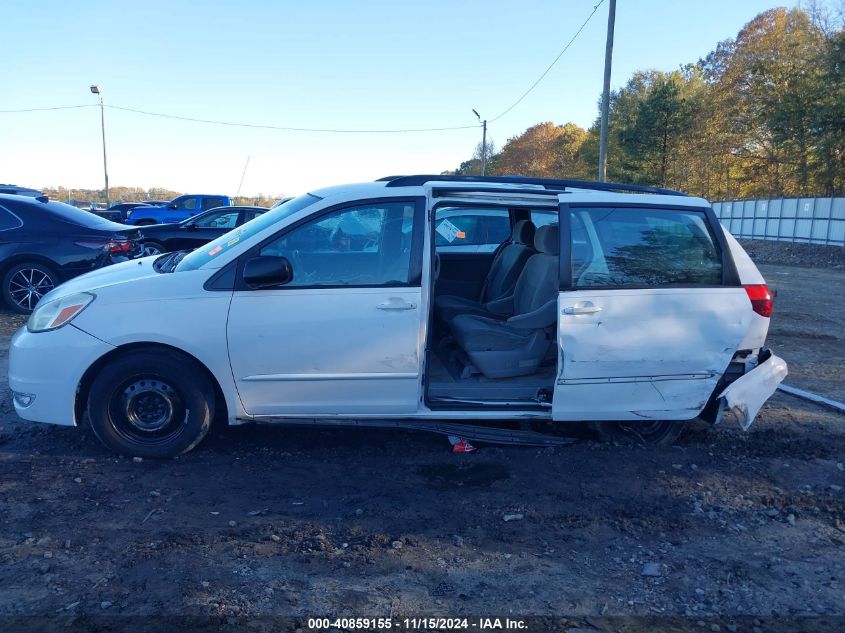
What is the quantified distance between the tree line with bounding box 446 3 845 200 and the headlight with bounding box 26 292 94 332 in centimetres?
2963

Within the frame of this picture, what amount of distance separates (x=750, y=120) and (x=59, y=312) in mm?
41547

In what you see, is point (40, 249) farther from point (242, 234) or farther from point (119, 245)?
point (242, 234)

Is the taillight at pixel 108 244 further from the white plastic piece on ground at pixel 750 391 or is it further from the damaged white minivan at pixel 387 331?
the white plastic piece on ground at pixel 750 391

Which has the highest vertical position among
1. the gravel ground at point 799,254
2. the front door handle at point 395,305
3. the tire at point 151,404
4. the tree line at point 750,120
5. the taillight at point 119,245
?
the tree line at point 750,120

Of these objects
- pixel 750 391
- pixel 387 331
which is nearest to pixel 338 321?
pixel 387 331

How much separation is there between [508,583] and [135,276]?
3.08 metres

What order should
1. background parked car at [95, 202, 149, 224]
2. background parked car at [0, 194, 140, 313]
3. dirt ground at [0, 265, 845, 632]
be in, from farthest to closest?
1. background parked car at [95, 202, 149, 224]
2. background parked car at [0, 194, 140, 313]
3. dirt ground at [0, 265, 845, 632]

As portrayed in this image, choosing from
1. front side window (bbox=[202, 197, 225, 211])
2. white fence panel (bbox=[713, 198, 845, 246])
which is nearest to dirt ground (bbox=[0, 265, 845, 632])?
front side window (bbox=[202, 197, 225, 211])

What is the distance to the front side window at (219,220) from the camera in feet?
48.0

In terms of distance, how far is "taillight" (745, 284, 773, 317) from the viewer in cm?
472

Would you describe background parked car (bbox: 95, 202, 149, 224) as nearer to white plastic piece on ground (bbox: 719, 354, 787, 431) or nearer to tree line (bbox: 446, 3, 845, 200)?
tree line (bbox: 446, 3, 845, 200)

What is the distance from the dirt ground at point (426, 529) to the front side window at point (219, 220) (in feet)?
32.0

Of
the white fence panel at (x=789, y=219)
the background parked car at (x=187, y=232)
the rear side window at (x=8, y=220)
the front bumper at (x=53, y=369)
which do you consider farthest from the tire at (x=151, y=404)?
the white fence panel at (x=789, y=219)

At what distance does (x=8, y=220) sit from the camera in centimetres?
934
